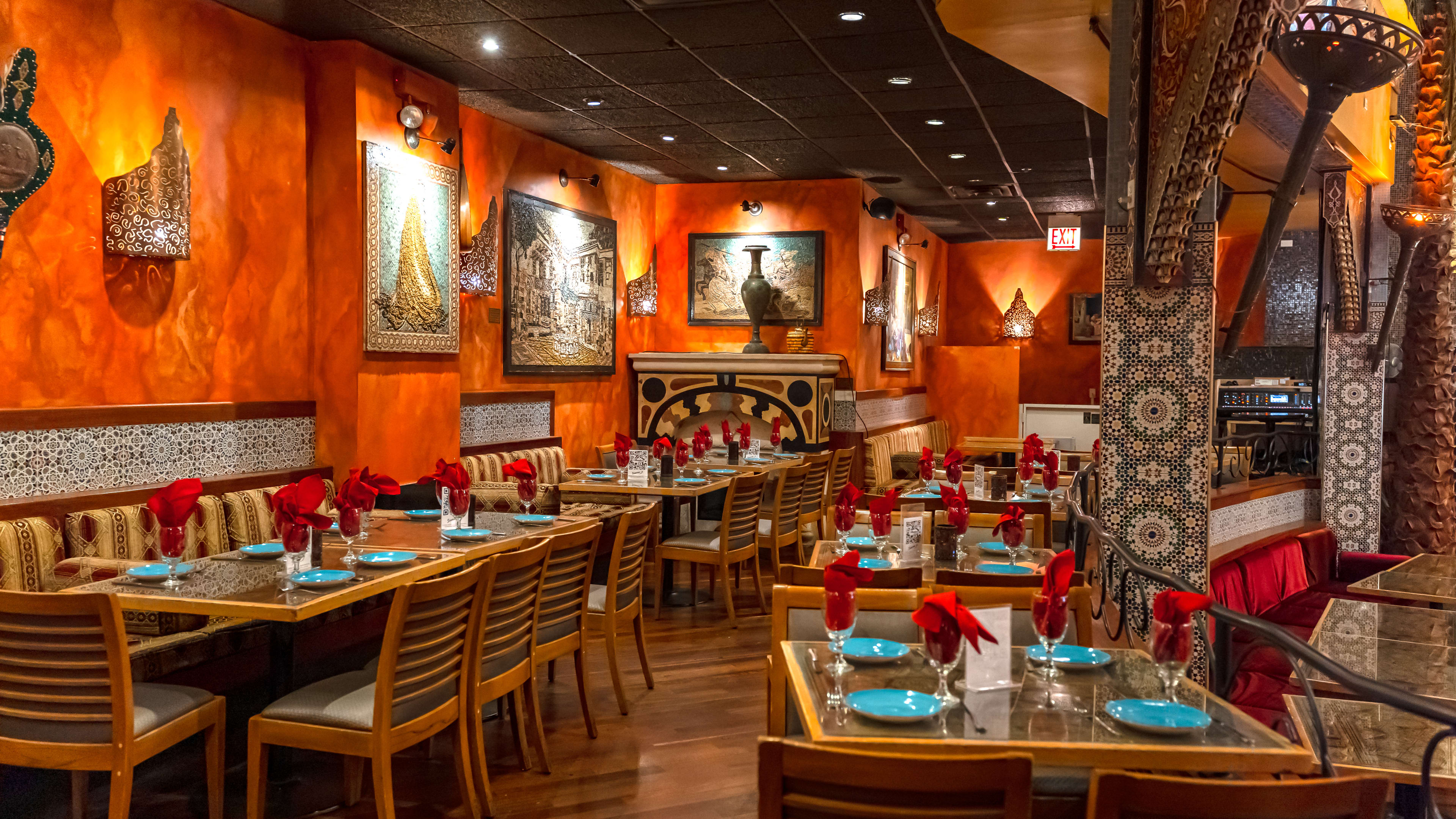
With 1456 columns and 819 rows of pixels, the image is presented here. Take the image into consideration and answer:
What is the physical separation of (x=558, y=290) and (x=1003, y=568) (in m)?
5.90

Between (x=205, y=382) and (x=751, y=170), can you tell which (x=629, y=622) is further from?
(x=751, y=170)

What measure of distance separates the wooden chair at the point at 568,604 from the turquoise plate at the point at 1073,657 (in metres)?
1.82

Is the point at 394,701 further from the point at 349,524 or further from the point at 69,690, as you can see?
the point at 349,524

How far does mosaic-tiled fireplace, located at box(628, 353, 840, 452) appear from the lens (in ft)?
33.3

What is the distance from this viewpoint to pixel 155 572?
3.61 meters

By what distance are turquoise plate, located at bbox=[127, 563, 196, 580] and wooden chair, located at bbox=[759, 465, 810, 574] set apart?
3.91 m

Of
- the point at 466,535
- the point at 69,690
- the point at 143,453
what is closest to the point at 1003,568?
the point at 466,535

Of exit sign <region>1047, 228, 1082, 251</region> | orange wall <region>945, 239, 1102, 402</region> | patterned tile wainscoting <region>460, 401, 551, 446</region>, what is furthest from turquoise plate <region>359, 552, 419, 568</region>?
orange wall <region>945, 239, 1102, 402</region>

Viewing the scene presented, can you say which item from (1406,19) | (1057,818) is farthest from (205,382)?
(1406,19)

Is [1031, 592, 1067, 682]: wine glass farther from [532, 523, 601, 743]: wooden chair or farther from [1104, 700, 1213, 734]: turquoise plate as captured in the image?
[532, 523, 601, 743]: wooden chair

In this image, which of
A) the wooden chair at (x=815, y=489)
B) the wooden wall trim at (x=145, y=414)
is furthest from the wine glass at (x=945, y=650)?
the wooden chair at (x=815, y=489)

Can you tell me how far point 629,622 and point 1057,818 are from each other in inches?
153

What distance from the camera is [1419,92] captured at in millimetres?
5574

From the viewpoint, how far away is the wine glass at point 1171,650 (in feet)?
7.70
